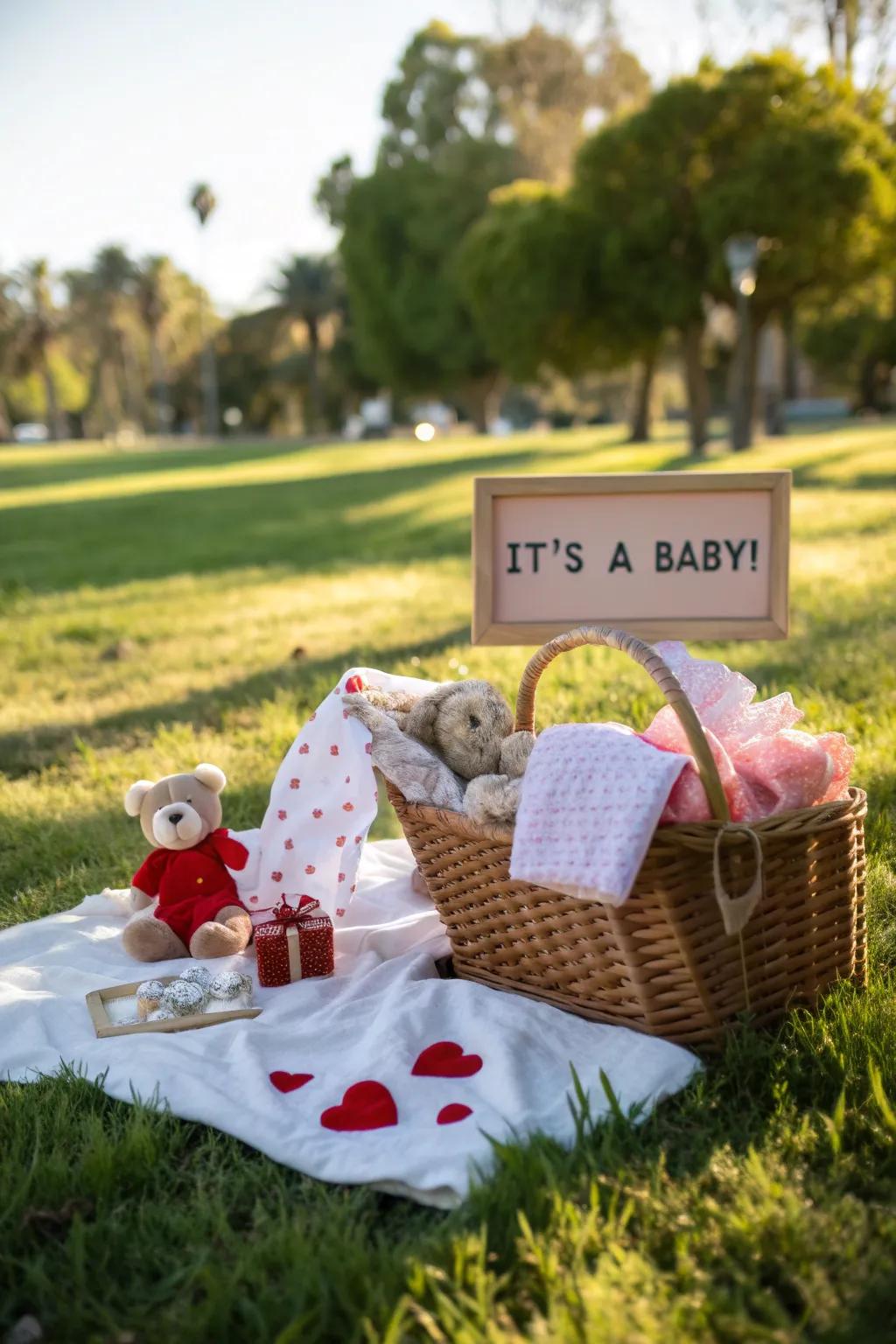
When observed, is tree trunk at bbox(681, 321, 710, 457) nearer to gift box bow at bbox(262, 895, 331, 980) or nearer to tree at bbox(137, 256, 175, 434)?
gift box bow at bbox(262, 895, 331, 980)

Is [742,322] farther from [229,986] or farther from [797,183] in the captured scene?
[229,986]

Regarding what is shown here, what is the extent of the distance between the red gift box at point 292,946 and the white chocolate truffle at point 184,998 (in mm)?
174

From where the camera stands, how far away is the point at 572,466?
18141 millimetres

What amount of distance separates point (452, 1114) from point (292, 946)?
75cm

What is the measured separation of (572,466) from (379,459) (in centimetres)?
840

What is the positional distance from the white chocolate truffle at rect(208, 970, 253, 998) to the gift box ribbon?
12 centimetres

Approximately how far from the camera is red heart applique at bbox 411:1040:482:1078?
7.45 ft

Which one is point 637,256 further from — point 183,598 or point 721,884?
point 721,884

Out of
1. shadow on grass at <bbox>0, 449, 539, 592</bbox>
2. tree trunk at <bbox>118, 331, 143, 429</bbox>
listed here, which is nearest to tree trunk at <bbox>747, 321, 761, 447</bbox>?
shadow on grass at <bbox>0, 449, 539, 592</bbox>

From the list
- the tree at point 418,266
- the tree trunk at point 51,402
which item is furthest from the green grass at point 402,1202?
the tree trunk at point 51,402

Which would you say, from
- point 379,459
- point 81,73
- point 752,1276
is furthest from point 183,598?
point 379,459

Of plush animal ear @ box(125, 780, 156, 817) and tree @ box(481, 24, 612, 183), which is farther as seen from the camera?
tree @ box(481, 24, 612, 183)

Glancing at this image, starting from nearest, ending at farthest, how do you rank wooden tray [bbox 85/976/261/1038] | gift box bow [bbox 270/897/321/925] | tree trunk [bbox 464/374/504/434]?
wooden tray [bbox 85/976/261/1038], gift box bow [bbox 270/897/321/925], tree trunk [bbox 464/374/504/434]

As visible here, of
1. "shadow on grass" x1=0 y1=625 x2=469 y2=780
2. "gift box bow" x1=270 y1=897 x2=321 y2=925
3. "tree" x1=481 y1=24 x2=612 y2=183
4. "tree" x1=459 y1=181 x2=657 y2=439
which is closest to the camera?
"gift box bow" x1=270 y1=897 x2=321 y2=925
